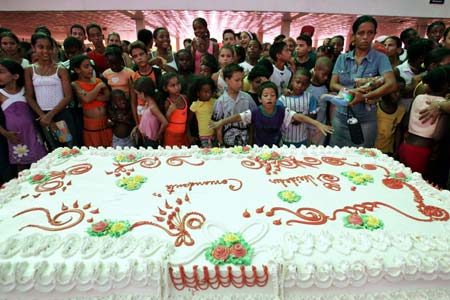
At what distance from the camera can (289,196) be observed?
1.65 metres

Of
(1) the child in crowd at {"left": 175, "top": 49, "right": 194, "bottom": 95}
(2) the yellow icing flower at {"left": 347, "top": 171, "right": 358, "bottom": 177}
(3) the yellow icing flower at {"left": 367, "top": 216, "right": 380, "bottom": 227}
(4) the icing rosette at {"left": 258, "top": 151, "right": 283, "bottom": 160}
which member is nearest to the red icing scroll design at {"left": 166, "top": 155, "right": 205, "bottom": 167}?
(4) the icing rosette at {"left": 258, "top": 151, "right": 283, "bottom": 160}

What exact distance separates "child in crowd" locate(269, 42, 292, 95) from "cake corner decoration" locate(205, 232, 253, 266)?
2.66 metres

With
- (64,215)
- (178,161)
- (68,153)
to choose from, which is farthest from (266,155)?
(68,153)

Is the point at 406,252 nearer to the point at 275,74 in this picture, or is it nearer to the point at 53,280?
the point at 53,280

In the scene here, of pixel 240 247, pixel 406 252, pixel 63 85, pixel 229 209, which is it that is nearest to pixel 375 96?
pixel 406 252

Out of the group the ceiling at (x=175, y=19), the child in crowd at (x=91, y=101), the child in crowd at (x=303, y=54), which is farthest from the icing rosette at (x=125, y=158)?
the ceiling at (x=175, y=19)

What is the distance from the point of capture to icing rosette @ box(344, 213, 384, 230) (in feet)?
4.66

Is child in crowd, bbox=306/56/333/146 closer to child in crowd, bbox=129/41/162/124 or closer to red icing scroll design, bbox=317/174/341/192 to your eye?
red icing scroll design, bbox=317/174/341/192

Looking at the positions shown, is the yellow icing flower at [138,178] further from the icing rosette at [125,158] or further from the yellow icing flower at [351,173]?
the yellow icing flower at [351,173]

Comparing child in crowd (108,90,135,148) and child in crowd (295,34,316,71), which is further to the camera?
child in crowd (295,34,316,71)

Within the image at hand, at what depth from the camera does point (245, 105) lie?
2889 millimetres

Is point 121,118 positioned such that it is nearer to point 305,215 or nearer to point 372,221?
point 305,215

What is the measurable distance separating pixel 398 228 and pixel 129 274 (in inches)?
52.3

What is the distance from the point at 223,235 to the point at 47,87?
270 cm
